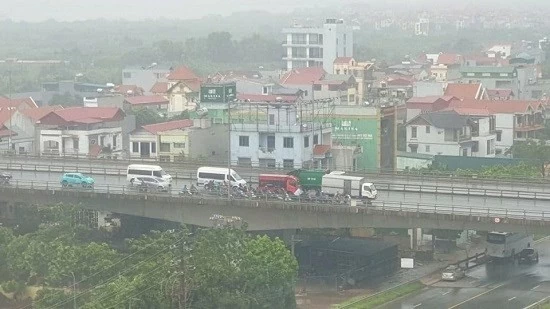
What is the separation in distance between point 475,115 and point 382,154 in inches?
133

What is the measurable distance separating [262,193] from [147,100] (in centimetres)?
1782

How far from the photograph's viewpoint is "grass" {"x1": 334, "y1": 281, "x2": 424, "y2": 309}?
1755 cm

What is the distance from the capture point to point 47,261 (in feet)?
58.7

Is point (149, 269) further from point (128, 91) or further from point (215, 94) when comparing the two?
point (128, 91)

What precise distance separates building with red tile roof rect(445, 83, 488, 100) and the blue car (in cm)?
1678

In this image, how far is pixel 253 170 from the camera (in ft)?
75.2

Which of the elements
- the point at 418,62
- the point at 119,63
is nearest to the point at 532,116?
the point at 418,62

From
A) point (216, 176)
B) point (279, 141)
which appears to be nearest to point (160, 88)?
point (279, 141)

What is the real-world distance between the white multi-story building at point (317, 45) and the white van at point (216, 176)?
2890 cm

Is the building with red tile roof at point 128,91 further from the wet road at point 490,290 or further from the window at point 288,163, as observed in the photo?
the wet road at point 490,290

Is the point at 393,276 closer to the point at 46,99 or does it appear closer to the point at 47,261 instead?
the point at 47,261

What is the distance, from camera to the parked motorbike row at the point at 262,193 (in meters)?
19.2

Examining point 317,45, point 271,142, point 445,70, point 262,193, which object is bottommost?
point 262,193

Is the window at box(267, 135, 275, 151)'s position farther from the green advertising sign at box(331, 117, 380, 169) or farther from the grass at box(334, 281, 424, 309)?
the grass at box(334, 281, 424, 309)
